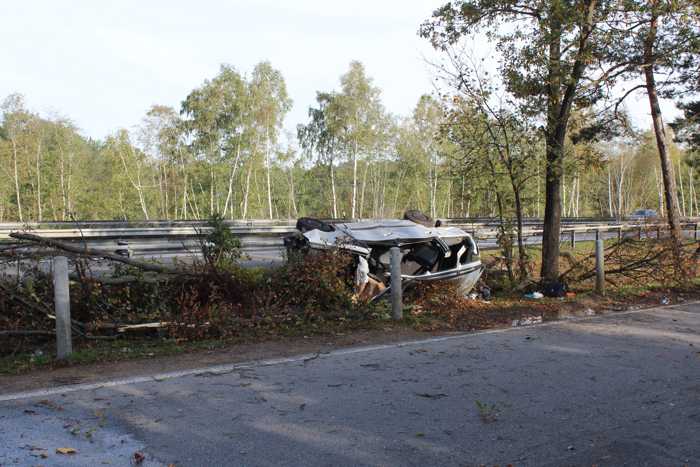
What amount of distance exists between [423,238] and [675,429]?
19.3 ft

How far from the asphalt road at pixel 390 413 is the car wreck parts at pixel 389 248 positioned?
8.62ft

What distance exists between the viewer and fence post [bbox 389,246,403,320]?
873 cm

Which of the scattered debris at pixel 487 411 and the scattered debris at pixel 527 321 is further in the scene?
the scattered debris at pixel 527 321

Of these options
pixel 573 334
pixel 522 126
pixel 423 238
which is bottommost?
pixel 573 334

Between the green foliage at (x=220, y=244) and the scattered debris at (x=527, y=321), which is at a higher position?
the green foliage at (x=220, y=244)

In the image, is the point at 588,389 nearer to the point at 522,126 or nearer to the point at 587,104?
the point at 522,126

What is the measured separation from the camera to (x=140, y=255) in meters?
14.5

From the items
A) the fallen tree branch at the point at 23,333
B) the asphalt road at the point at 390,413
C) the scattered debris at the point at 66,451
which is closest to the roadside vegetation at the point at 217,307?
the fallen tree branch at the point at 23,333

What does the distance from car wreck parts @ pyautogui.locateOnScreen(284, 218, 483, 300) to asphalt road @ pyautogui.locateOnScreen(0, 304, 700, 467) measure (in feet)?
8.62

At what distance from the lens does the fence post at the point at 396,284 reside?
873 centimetres

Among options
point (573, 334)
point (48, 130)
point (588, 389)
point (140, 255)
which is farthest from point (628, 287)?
point (48, 130)

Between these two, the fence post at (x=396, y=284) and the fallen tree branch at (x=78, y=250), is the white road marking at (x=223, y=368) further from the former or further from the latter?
the fallen tree branch at (x=78, y=250)

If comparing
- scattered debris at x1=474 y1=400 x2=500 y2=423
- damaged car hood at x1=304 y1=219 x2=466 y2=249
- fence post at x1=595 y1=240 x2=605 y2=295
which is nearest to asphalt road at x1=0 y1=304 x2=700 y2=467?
scattered debris at x1=474 y1=400 x2=500 y2=423

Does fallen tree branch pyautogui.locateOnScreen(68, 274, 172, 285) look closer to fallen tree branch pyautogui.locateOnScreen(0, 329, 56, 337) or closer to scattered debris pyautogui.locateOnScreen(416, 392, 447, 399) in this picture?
fallen tree branch pyautogui.locateOnScreen(0, 329, 56, 337)
